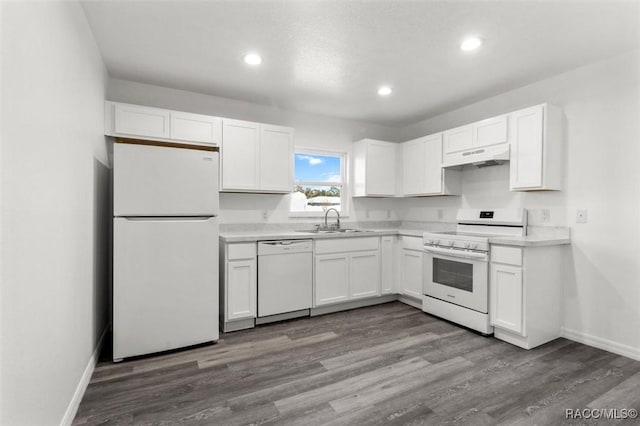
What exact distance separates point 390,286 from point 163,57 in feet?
11.3

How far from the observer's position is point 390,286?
4195 millimetres

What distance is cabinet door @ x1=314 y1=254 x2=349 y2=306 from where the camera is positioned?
369 cm

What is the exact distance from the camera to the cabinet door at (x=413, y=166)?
432 centimetres

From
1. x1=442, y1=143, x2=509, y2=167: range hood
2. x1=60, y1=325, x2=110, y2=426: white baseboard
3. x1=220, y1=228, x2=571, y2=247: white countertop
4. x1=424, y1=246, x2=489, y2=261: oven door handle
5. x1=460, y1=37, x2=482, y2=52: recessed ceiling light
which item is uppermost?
x1=460, y1=37, x2=482, y2=52: recessed ceiling light

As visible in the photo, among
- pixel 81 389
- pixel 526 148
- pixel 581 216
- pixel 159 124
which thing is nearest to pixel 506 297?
pixel 581 216

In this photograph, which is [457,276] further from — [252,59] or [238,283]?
[252,59]

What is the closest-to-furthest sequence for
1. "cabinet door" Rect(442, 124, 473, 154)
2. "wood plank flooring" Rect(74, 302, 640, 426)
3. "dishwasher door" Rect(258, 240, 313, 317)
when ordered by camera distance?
"wood plank flooring" Rect(74, 302, 640, 426) < "dishwasher door" Rect(258, 240, 313, 317) < "cabinet door" Rect(442, 124, 473, 154)

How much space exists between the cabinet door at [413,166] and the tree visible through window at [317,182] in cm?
88

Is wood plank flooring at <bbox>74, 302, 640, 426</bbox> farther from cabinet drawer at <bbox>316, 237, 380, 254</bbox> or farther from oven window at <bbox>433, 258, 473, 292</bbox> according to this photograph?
cabinet drawer at <bbox>316, 237, 380, 254</bbox>

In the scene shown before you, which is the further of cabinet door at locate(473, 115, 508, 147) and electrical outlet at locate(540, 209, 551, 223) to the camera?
cabinet door at locate(473, 115, 508, 147)

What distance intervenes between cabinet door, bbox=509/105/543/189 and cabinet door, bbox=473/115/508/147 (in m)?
0.09

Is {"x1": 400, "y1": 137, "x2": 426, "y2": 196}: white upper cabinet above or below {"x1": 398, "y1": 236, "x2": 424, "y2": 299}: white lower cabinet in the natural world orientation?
above

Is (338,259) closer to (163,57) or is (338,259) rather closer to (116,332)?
(116,332)

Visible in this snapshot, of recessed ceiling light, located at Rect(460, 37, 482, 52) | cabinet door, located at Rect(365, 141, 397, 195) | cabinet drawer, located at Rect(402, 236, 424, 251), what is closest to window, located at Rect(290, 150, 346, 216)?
cabinet door, located at Rect(365, 141, 397, 195)
